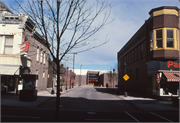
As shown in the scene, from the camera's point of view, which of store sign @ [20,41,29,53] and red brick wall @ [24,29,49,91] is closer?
store sign @ [20,41,29,53]

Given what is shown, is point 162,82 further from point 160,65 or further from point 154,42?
point 154,42

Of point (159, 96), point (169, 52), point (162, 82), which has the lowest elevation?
point (159, 96)

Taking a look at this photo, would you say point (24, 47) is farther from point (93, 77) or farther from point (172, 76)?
point (93, 77)

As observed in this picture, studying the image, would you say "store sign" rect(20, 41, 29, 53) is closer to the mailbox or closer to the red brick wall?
the red brick wall

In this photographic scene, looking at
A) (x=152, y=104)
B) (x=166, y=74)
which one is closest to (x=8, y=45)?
(x=152, y=104)

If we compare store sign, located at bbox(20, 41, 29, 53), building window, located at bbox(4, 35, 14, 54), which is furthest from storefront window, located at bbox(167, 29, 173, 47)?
building window, located at bbox(4, 35, 14, 54)

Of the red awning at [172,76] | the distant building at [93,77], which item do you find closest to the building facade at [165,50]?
the red awning at [172,76]

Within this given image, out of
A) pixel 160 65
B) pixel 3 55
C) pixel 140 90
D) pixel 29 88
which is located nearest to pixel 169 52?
pixel 160 65

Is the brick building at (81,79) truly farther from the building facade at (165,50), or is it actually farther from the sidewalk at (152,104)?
the sidewalk at (152,104)

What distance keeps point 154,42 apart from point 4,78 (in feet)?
59.5

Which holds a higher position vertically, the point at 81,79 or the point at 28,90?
the point at 28,90

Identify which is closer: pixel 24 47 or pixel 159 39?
pixel 24 47

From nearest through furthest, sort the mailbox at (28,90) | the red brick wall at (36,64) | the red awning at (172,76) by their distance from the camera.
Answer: the mailbox at (28,90) → the red awning at (172,76) → the red brick wall at (36,64)

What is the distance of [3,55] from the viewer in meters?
19.0
